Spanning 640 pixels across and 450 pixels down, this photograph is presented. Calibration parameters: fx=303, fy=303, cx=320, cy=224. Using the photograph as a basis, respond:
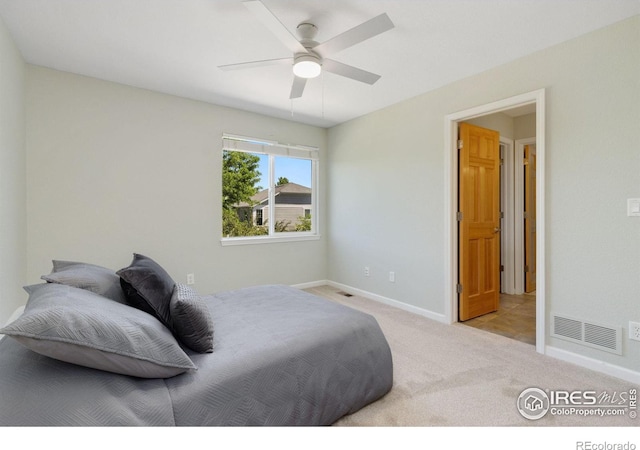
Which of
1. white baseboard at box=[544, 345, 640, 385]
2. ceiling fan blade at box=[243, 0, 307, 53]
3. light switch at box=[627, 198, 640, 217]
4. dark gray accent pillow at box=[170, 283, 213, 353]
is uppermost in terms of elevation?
ceiling fan blade at box=[243, 0, 307, 53]

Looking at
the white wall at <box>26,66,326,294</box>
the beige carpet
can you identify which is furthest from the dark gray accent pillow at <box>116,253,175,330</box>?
the white wall at <box>26,66,326,294</box>

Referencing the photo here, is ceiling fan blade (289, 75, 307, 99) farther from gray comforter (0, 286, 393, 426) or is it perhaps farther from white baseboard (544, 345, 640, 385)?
white baseboard (544, 345, 640, 385)

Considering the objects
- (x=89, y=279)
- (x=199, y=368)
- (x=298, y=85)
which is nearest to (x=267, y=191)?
(x=298, y=85)

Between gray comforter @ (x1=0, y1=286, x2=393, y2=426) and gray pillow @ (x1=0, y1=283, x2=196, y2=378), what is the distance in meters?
0.06

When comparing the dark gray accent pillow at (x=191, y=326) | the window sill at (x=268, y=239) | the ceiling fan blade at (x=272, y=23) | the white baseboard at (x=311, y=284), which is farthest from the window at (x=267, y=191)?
the dark gray accent pillow at (x=191, y=326)

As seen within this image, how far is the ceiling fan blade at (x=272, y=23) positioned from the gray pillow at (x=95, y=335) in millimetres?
1571

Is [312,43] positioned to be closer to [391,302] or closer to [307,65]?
[307,65]

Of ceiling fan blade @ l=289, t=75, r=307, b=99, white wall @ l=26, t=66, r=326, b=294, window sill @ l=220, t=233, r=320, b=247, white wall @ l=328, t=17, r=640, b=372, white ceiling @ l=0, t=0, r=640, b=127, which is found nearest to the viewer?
white ceiling @ l=0, t=0, r=640, b=127

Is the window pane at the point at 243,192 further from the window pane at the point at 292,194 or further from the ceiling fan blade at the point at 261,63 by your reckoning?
the ceiling fan blade at the point at 261,63

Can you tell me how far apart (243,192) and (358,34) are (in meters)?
2.75

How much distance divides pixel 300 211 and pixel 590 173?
11.0ft

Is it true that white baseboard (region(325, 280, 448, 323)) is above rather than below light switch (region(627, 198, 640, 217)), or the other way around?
below

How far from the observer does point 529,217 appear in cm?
441

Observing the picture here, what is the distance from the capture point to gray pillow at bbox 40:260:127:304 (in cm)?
148
